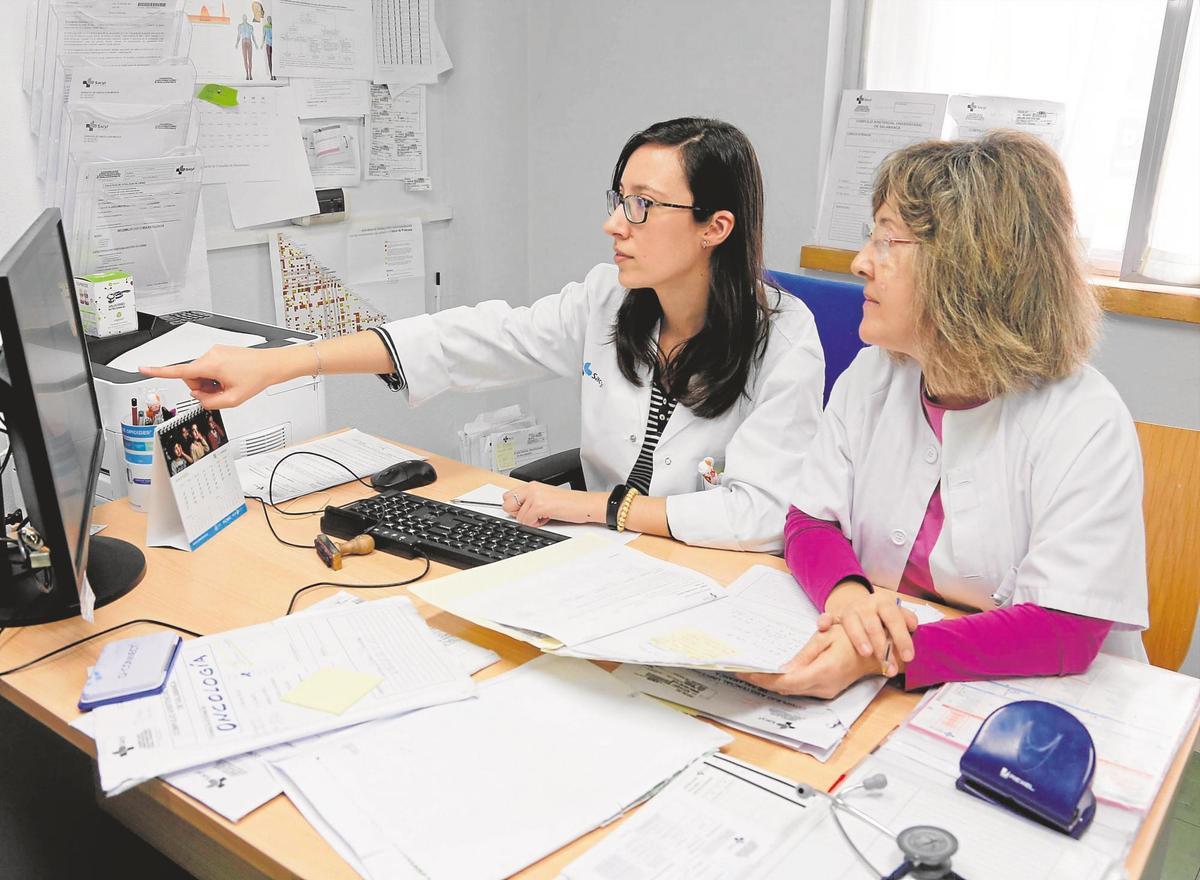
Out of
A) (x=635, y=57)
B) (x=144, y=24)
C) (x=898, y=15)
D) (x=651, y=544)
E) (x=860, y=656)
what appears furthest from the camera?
(x=635, y=57)

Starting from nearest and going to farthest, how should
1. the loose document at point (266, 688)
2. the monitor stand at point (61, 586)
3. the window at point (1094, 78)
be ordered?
the loose document at point (266, 688) < the monitor stand at point (61, 586) < the window at point (1094, 78)

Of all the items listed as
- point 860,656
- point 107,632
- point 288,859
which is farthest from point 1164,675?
point 107,632

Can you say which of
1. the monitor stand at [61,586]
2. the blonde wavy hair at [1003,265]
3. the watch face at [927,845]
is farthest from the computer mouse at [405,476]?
the watch face at [927,845]

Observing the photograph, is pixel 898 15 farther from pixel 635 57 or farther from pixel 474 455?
pixel 474 455

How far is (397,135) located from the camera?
2.79m

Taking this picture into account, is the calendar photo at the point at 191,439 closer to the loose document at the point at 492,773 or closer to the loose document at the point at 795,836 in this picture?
the loose document at the point at 492,773

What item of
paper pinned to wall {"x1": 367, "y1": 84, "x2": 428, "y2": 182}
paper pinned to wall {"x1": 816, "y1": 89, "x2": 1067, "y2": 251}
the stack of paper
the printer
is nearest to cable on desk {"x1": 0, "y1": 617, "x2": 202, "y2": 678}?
the printer

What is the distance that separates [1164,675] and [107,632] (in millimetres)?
1259

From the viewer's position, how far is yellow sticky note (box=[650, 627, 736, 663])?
109 cm

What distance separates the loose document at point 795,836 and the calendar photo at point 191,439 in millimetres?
853

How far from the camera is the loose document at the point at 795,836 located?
86 centimetres

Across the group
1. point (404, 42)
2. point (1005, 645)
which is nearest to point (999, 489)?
point (1005, 645)

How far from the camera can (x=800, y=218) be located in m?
2.80

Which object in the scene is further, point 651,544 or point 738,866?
point 651,544
